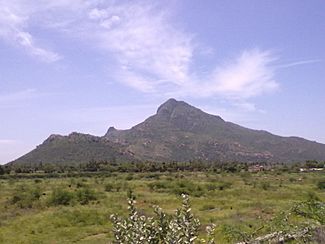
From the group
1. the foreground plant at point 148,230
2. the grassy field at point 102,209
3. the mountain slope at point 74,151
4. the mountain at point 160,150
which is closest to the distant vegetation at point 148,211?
the grassy field at point 102,209

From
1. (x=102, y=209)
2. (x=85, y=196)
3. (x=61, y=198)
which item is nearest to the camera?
(x=102, y=209)

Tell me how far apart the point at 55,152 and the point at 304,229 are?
14280 centimetres

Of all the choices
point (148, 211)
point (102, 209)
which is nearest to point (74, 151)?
point (102, 209)

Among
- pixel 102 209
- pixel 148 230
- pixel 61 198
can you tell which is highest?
pixel 61 198

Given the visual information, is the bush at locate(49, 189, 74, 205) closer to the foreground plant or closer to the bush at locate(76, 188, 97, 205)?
the bush at locate(76, 188, 97, 205)

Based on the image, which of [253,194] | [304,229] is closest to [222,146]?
[253,194]

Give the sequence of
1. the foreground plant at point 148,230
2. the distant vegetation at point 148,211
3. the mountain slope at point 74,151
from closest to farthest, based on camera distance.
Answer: the foreground plant at point 148,230
the distant vegetation at point 148,211
the mountain slope at point 74,151

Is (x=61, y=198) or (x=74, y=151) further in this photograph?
(x=74, y=151)

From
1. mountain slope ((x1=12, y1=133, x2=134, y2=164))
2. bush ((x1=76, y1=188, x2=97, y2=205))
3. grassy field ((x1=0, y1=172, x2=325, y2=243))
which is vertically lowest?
grassy field ((x1=0, y1=172, x2=325, y2=243))

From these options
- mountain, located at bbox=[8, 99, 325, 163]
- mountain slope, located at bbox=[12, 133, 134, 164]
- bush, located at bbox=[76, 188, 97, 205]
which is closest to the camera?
bush, located at bbox=[76, 188, 97, 205]

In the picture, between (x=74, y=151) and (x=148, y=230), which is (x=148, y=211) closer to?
(x=148, y=230)

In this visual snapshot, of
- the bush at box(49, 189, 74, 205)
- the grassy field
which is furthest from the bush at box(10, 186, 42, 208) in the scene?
the bush at box(49, 189, 74, 205)

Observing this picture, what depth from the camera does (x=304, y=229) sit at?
920 centimetres

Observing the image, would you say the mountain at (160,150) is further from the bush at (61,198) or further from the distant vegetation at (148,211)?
the bush at (61,198)
